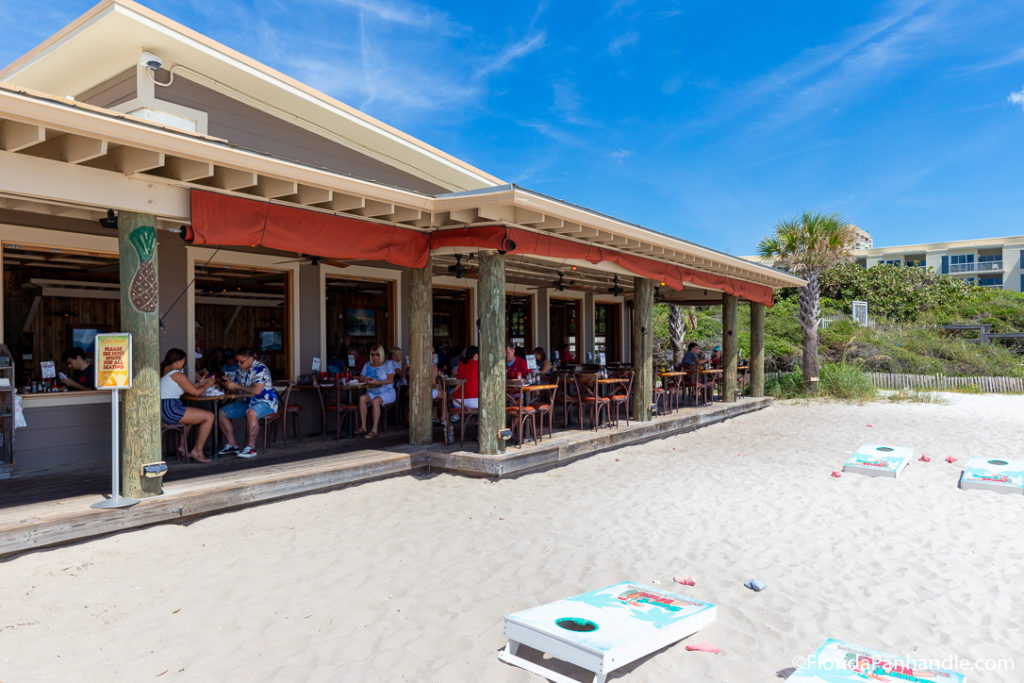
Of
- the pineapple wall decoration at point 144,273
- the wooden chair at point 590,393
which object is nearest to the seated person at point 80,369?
the pineapple wall decoration at point 144,273

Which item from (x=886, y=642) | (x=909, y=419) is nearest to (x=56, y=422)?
(x=886, y=642)

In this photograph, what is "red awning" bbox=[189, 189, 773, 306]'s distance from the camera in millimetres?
4934

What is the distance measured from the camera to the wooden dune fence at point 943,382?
14.9 meters

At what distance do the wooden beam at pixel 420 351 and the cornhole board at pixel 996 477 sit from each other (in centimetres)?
567

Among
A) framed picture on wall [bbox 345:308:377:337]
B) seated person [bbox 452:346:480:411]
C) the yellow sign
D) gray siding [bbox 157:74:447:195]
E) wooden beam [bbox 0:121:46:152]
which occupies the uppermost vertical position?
gray siding [bbox 157:74:447:195]

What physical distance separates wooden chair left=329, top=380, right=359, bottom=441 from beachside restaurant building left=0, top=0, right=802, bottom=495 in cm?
30

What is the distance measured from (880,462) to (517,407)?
4129mm


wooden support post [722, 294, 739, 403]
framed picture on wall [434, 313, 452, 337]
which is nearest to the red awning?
wooden support post [722, 294, 739, 403]

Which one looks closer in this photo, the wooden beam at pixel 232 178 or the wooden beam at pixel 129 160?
the wooden beam at pixel 129 160

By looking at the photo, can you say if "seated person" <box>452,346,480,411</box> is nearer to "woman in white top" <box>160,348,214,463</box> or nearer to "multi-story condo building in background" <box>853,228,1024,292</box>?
"woman in white top" <box>160,348,214,463</box>

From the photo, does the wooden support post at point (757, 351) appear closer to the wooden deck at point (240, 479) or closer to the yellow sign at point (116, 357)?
the wooden deck at point (240, 479)

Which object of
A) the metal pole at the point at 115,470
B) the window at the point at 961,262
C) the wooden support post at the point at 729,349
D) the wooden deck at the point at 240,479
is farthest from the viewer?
the window at the point at 961,262

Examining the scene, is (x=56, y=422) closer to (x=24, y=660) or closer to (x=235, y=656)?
(x=24, y=660)

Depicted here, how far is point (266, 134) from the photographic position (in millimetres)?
7957
